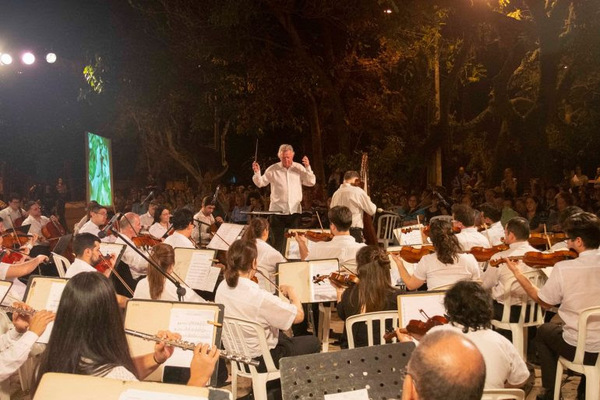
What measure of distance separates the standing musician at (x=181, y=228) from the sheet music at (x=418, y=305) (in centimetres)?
367

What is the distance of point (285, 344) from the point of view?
529 cm

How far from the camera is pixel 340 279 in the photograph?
5941 millimetres

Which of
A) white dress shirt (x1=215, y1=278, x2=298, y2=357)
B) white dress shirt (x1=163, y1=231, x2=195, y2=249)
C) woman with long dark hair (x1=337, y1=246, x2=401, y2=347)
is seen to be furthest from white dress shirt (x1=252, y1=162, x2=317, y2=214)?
white dress shirt (x1=215, y1=278, x2=298, y2=357)

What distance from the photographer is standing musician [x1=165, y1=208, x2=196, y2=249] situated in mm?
7742

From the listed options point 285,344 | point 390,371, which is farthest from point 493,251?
point 390,371

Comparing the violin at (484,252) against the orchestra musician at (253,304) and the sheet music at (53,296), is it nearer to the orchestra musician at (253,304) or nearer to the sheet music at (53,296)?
the orchestra musician at (253,304)

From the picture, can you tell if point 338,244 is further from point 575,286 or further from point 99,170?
point 99,170

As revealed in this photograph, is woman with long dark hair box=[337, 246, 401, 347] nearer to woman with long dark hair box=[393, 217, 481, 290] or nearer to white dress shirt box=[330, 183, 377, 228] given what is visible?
woman with long dark hair box=[393, 217, 481, 290]

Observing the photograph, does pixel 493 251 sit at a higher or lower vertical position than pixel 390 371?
higher

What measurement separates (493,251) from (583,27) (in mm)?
9067

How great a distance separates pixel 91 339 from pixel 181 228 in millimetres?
4574

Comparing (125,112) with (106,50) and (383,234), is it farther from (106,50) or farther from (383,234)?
(383,234)

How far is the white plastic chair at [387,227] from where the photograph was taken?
12.7m

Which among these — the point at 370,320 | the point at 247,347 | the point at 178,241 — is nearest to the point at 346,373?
the point at 370,320
